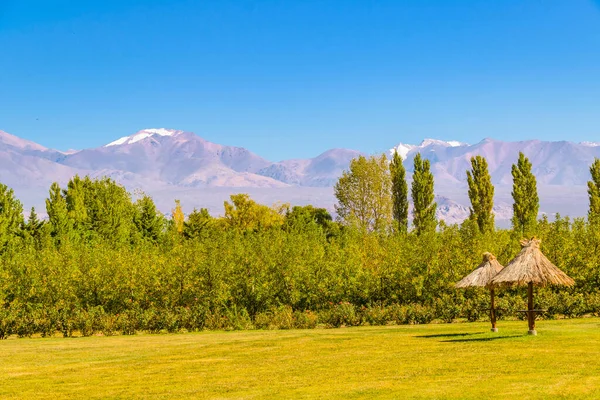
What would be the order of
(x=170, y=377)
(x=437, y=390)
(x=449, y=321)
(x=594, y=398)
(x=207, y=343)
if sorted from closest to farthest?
(x=594, y=398), (x=437, y=390), (x=170, y=377), (x=207, y=343), (x=449, y=321)

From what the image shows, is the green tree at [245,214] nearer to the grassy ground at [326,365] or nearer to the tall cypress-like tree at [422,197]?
the tall cypress-like tree at [422,197]

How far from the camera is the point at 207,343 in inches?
1133

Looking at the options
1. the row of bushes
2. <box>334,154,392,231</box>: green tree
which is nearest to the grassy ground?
the row of bushes

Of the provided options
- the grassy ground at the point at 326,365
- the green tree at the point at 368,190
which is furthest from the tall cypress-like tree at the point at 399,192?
the grassy ground at the point at 326,365

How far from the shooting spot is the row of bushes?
35.2 m

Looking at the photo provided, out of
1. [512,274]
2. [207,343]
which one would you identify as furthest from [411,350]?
[207,343]

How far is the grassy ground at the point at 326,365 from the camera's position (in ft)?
57.6

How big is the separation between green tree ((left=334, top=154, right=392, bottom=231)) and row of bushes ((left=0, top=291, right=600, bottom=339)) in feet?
212

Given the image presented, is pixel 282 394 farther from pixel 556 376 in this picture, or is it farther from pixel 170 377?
pixel 556 376

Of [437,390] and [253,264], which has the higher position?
[253,264]

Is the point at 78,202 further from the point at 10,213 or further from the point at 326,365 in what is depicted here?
the point at 326,365

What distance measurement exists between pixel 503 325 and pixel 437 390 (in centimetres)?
1502

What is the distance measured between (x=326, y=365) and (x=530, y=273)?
8.01 m

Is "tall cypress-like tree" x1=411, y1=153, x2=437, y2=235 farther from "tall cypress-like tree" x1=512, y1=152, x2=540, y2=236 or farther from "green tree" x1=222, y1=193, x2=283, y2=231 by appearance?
"green tree" x1=222, y1=193, x2=283, y2=231
